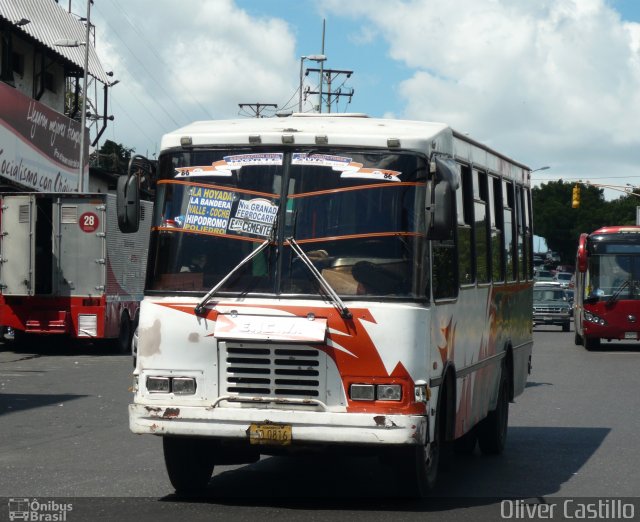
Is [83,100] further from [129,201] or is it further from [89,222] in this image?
[129,201]

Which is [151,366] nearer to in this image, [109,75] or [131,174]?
[131,174]

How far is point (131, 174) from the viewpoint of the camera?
31.6 feet

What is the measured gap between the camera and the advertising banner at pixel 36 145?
3666 cm

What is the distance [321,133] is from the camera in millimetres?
9445

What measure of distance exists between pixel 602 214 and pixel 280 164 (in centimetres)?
14545

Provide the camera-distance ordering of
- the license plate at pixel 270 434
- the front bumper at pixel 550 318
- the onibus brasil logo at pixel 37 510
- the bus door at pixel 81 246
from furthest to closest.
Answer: the front bumper at pixel 550 318
the bus door at pixel 81 246
the license plate at pixel 270 434
the onibus brasil logo at pixel 37 510

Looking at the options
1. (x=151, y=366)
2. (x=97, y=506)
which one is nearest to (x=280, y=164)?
(x=151, y=366)

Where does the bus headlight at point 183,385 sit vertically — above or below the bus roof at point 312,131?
below

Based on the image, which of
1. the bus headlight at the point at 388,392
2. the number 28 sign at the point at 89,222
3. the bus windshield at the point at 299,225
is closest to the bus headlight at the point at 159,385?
the bus windshield at the point at 299,225

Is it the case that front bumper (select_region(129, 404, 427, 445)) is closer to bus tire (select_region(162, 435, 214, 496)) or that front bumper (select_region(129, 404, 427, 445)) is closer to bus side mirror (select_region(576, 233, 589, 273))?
bus tire (select_region(162, 435, 214, 496))

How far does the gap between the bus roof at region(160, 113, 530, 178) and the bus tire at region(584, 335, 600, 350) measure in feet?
82.9

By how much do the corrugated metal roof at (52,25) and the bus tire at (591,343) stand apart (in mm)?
19528

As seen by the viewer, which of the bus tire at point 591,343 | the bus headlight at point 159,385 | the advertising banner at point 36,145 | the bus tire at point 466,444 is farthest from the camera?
the advertising banner at point 36,145

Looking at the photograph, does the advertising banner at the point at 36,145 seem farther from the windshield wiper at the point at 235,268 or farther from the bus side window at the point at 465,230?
the windshield wiper at the point at 235,268
